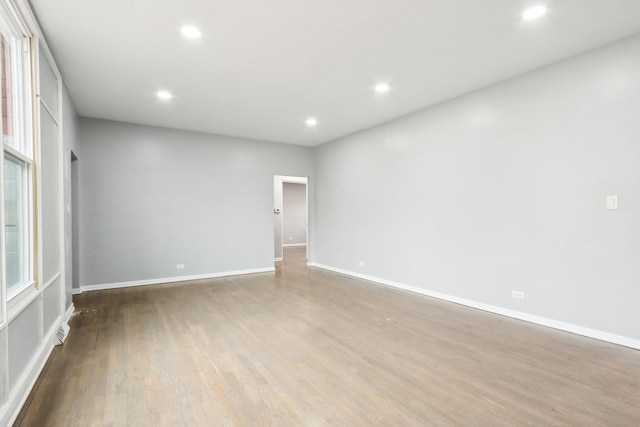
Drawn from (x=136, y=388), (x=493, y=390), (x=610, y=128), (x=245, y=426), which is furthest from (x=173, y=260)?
(x=610, y=128)

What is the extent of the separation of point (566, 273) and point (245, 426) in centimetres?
343

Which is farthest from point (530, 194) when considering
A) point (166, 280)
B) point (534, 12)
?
point (166, 280)

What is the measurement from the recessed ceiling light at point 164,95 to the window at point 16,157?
166 cm

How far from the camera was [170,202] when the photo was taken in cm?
590

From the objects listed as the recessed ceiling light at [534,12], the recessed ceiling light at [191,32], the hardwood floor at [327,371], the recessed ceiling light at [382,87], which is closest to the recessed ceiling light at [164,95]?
the recessed ceiling light at [191,32]

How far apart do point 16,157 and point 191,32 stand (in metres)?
1.66

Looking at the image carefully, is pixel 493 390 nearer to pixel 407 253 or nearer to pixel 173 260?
pixel 407 253

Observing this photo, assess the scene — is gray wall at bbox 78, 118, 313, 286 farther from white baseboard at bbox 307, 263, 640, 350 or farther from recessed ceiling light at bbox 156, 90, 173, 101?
white baseboard at bbox 307, 263, 640, 350

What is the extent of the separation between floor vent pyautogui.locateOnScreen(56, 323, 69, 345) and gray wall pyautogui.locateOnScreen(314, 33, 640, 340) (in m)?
4.43

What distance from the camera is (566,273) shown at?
335cm

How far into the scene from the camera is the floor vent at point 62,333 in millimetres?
3085

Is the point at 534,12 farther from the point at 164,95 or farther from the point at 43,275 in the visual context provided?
the point at 43,275

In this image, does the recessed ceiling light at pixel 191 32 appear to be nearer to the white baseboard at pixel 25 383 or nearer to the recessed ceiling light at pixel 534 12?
the recessed ceiling light at pixel 534 12

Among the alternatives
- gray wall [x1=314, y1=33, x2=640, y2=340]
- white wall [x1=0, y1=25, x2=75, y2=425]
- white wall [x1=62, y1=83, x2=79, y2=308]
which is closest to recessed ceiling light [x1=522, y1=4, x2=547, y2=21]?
gray wall [x1=314, y1=33, x2=640, y2=340]
